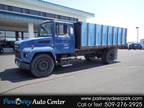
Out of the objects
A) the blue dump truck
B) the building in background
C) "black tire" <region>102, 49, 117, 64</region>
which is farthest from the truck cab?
the building in background

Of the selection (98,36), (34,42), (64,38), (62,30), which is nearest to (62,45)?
(64,38)

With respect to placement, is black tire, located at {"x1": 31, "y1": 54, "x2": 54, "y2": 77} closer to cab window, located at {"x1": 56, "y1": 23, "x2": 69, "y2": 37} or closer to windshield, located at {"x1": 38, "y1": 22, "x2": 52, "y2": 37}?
windshield, located at {"x1": 38, "y1": 22, "x2": 52, "y2": 37}

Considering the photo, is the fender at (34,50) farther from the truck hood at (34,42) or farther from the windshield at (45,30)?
the windshield at (45,30)

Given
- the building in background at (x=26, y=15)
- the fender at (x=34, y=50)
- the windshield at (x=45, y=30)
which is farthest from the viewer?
the building in background at (x=26, y=15)

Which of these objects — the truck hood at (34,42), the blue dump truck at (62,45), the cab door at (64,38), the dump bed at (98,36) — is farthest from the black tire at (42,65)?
the dump bed at (98,36)

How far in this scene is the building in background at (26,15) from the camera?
21581 millimetres

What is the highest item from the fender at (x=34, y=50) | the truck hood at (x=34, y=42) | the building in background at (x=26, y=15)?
the building in background at (x=26, y=15)

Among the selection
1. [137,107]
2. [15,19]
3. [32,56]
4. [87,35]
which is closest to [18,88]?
[32,56]

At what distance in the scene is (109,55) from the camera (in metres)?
12.9

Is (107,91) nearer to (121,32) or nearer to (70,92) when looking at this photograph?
(70,92)

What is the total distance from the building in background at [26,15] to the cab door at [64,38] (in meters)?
11.2

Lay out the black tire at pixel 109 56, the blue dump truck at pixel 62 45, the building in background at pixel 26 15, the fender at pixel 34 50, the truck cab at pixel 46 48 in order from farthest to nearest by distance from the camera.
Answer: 1. the building in background at pixel 26 15
2. the black tire at pixel 109 56
3. the blue dump truck at pixel 62 45
4. the truck cab at pixel 46 48
5. the fender at pixel 34 50

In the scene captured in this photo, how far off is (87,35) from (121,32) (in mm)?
4393

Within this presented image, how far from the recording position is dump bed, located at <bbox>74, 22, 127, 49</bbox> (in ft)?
33.7
